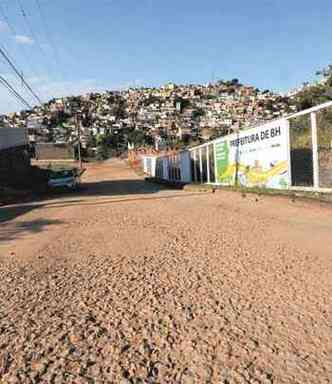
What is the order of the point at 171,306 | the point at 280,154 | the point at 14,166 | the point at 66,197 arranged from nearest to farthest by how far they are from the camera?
the point at 171,306 < the point at 280,154 < the point at 66,197 < the point at 14,166

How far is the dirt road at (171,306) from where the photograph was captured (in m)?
4.18

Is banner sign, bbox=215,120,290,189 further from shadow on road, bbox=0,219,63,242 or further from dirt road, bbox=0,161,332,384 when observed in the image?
shadow on road, bbox=0,219,63,242

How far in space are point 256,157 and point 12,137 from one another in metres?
21.9

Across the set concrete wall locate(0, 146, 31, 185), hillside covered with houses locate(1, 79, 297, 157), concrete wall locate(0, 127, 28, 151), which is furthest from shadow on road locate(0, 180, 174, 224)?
hillside covered with houses locate(1, 79, 297, 157)

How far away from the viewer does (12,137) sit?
122 ft

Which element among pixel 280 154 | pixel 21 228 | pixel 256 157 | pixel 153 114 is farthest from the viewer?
pixel 153 114

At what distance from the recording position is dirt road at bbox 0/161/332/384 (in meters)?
4.18

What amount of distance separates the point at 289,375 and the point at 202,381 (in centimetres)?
66

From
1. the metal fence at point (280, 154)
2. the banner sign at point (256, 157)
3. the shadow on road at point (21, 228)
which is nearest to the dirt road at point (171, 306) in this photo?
the shadow on road at point (21, 228)

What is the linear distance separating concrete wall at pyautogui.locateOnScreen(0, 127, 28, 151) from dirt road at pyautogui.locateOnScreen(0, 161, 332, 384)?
957 inches

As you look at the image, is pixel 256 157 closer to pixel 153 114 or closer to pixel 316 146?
pixel 316 146

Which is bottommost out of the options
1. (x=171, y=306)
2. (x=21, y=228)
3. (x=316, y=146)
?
(x=171, y=306)

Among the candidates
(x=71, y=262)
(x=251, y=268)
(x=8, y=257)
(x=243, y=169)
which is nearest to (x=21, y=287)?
(x=71, y=262)

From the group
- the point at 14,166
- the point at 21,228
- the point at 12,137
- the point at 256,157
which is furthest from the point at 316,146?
the point at 12,137
